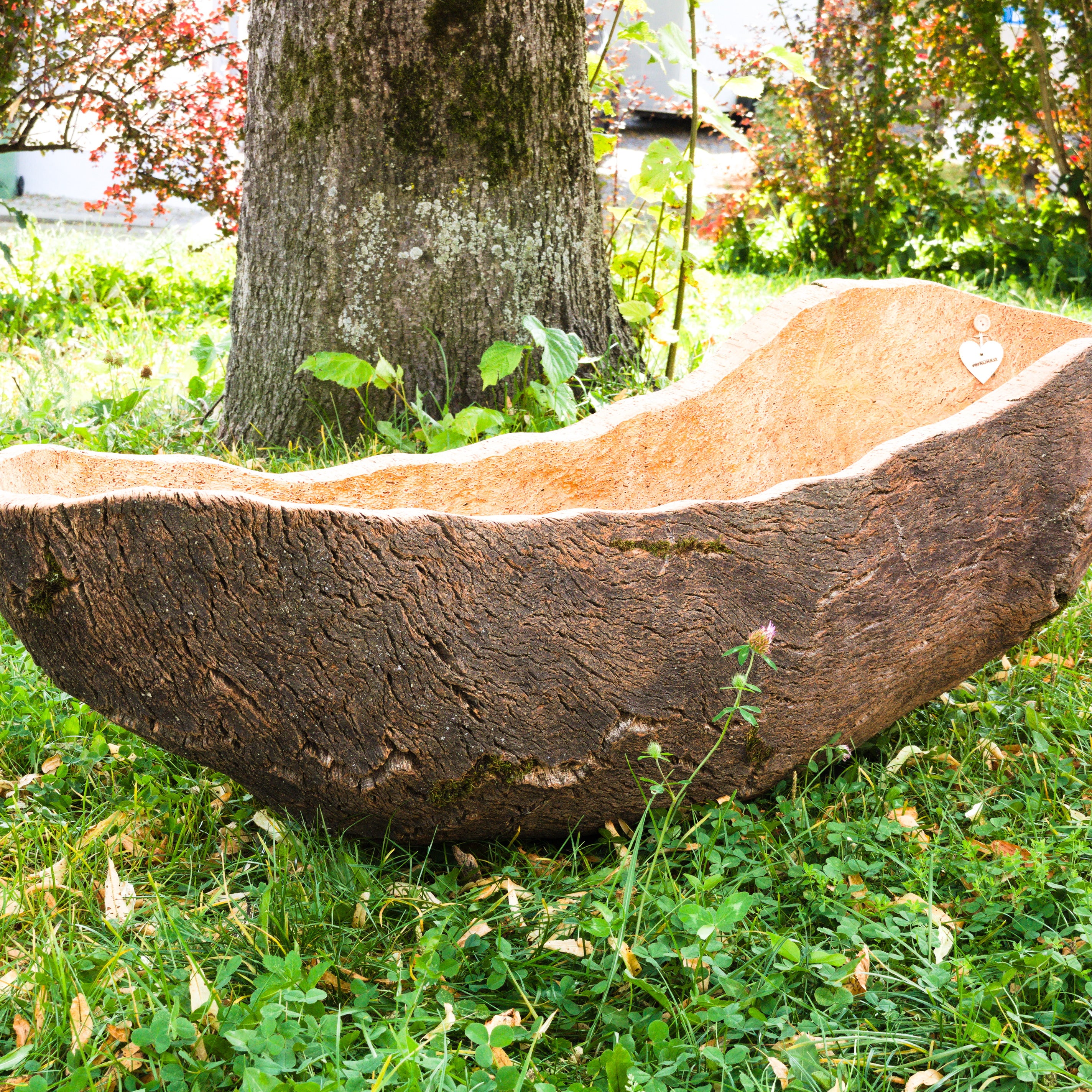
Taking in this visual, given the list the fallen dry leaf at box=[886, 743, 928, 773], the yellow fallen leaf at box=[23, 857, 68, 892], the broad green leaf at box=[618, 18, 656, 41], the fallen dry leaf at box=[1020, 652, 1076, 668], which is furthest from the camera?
the broad green leaf at box=[618, 18, 656, 41]

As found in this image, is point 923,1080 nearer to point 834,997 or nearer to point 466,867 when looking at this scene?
point 834,997

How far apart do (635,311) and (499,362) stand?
0.74 metres

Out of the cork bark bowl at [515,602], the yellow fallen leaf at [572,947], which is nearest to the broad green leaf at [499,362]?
the cork bark bowl at [515,602]

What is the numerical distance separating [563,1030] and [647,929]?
190 millimetres

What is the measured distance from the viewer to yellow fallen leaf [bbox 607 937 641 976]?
138cm

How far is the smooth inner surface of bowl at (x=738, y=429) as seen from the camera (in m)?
1.86

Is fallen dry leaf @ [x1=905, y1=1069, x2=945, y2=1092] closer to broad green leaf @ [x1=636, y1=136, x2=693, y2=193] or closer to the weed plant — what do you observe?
the weed plant

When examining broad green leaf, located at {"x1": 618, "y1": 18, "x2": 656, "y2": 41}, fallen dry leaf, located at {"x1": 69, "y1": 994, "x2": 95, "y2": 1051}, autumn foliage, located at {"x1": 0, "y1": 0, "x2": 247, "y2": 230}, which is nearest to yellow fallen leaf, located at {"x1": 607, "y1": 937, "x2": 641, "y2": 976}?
fallen dry leaf, located at {"x1": 69, "y1": 994, "x2": 95, "y2": 1051}

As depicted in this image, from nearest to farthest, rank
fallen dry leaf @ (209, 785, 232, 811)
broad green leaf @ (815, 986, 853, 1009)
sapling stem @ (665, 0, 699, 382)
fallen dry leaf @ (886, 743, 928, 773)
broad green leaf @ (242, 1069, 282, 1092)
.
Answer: broad green leaf @ (242, 1069, 282, 1092)
broad green leaf @ (815, 986, 853, 1009)
fallen dry leaf @ (209, 785, 232, 811)
fallen dry leaf @ (886, 743, 928, 773)
sapling stem @ (665, 0, 699, 382)

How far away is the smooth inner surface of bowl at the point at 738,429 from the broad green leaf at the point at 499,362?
2.18 ft

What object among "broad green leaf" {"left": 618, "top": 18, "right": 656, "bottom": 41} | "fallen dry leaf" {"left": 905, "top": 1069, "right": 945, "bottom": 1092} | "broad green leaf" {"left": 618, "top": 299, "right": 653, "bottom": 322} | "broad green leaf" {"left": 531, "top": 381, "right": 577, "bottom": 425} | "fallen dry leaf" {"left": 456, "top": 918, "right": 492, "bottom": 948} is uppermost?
"broad green leaf" {"left": 618, "top": 18, "right": 656, "bottom": 41}

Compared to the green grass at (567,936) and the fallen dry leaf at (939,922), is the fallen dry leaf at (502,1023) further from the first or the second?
the fallen dry leaf at (939,922)

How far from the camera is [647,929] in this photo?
4.78 feet

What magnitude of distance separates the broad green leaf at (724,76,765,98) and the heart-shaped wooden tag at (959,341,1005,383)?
1.07 m
